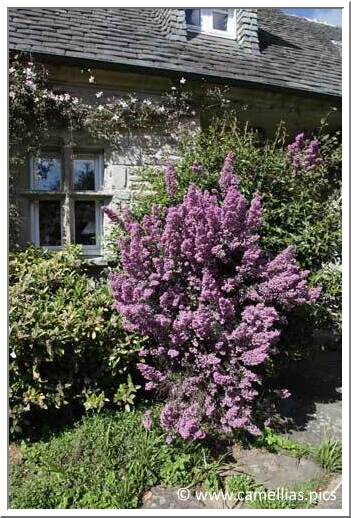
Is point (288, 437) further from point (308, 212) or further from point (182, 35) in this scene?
point (182, 35)

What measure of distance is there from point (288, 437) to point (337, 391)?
1011mm

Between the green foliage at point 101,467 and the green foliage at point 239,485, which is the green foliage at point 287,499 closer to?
the green foliage at point 239,485

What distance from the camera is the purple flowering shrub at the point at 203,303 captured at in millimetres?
3238

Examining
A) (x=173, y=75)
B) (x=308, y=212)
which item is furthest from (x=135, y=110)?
(x=308, y=212)

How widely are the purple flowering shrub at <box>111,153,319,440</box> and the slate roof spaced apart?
2.58m

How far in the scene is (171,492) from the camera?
2971 millimetres

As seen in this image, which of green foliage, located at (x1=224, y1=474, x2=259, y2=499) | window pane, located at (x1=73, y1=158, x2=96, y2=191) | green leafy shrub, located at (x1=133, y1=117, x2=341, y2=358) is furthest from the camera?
window pane, located at (x1=73, y1=158, x2=96, y2=191)

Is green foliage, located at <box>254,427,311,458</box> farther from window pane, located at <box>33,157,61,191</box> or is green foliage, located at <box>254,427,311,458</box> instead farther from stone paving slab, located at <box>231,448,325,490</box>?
window pane, located at <box>33,157,61,191</box>

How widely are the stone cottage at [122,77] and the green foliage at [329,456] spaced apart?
9.84 ft

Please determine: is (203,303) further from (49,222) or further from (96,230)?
(49,222)

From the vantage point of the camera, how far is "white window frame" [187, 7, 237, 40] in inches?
247

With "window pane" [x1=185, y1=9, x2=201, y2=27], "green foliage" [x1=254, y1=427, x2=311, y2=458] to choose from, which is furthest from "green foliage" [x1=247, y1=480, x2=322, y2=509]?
"window pane" [x1=185, y1=9, x2=201, y2=27]

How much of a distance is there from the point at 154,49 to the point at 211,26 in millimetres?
1623

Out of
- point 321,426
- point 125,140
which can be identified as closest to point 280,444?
point 321,426
